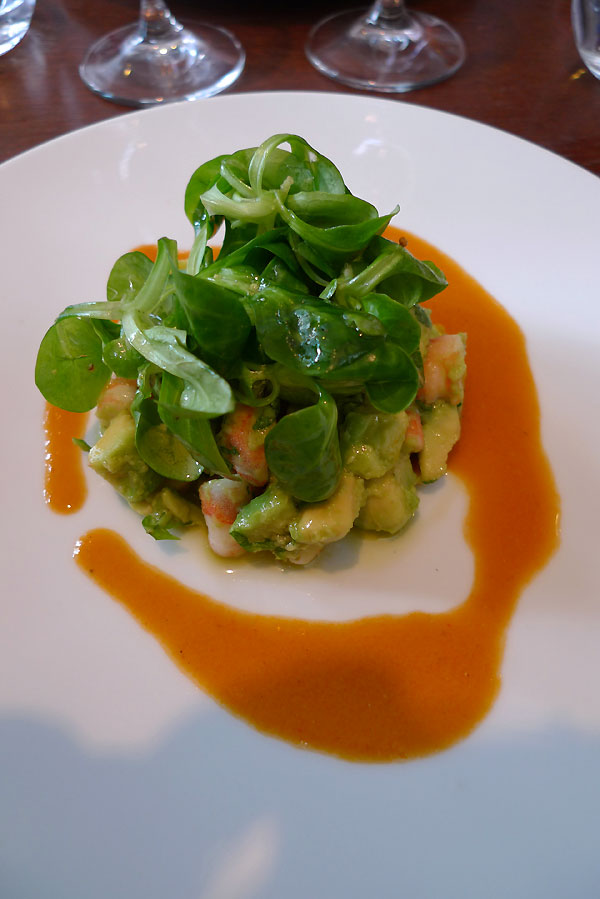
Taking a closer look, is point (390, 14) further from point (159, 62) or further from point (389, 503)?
point (389, 503)

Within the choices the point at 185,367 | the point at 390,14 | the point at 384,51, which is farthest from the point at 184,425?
the point at 390,14

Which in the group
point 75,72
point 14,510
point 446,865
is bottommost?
point 446,865

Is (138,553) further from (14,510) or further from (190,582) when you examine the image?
(14,510)

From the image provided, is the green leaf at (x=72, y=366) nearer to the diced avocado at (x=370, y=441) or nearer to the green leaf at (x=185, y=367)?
the green leaf at (x=185, y=367)

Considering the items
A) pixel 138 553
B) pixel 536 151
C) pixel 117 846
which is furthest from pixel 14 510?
pixel 536 151

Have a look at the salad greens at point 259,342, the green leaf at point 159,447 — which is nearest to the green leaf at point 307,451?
the salad greens at point 259,342

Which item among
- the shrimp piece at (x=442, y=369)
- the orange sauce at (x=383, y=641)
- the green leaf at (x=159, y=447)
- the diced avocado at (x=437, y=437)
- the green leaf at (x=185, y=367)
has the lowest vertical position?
the orange sauce at (x=383, y=641)
